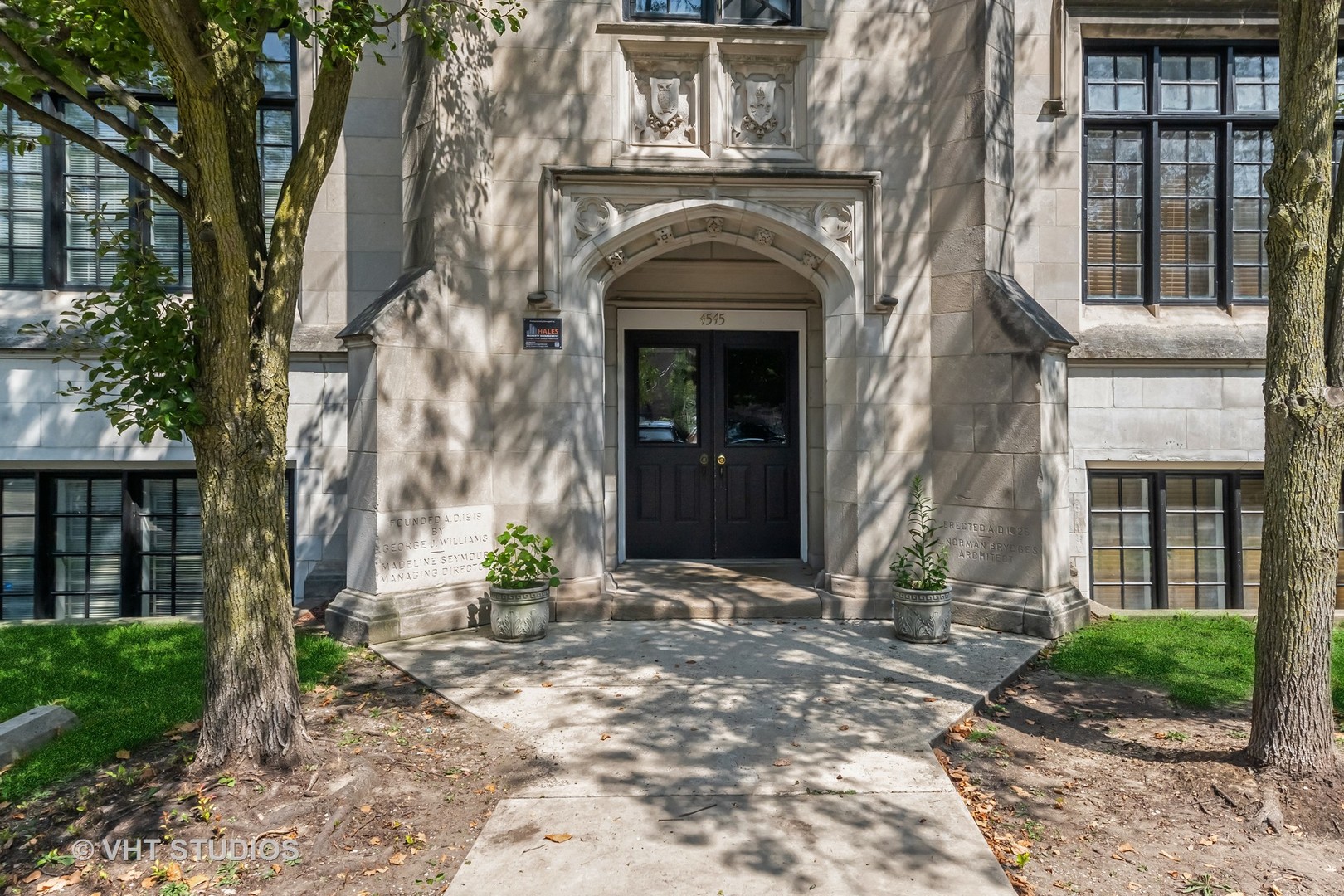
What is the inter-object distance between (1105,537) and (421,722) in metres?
7.55

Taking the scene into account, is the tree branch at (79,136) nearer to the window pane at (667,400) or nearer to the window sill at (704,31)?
the window sill at (704,31)

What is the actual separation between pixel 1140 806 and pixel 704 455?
263 inches

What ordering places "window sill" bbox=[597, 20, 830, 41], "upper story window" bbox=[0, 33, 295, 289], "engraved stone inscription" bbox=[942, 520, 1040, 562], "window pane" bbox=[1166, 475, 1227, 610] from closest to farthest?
1. "engraved stone inscription" bbox=[942, 520, 1040, 562]
2. "window sill" bbox=[597, 20, 830, 41]
3. "upper story window" bbox=[0, 33, 295, 289]
4. "window pane" bbox=[1166, 475, 1227, 610]

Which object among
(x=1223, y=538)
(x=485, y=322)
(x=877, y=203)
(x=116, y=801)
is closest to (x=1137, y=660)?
(x=1223, y=538)

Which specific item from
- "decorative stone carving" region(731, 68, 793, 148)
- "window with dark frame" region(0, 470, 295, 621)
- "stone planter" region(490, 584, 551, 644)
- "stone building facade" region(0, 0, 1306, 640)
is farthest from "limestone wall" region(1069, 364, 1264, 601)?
"window with dark frame" region(0, 470, 295, 621)

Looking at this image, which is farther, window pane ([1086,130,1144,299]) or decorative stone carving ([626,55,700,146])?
window pane ([1086,130,1144,299])

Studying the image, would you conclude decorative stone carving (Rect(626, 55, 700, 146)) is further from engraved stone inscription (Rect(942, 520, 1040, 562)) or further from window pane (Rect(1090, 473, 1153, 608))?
window pane (Rect(1090, 473, 1153, 608))

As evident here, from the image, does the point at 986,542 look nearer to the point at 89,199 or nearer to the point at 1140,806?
the point at 1140,806

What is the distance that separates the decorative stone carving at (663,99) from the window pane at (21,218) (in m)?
6.71

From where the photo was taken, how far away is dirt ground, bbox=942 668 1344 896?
11.8ft

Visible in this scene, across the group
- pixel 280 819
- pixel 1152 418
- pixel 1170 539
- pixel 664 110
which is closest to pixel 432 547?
pixel 280 819

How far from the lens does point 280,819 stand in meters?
3.98

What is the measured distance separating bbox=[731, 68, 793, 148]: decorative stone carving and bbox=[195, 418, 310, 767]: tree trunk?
5705 mm

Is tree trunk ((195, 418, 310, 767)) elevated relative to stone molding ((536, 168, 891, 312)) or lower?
lower
